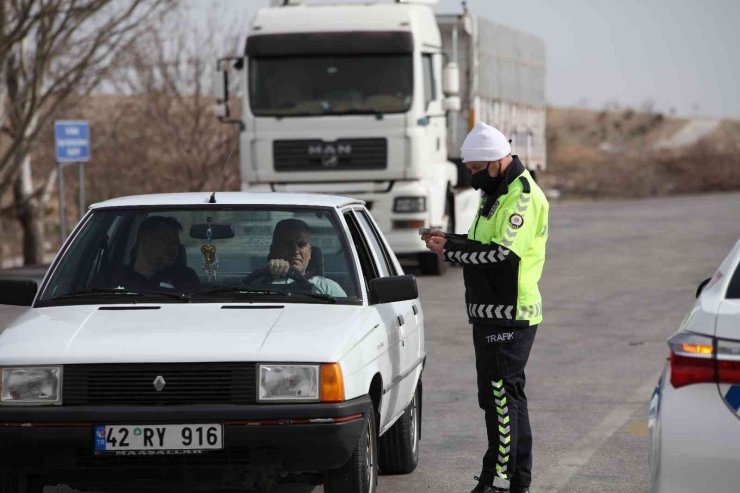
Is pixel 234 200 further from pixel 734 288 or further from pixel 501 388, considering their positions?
pixel 734 288

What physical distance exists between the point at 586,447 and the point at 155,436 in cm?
362

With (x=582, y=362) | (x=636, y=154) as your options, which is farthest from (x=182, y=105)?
(x=636, y=154)

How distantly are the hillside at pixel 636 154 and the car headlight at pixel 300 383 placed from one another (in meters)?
51.1

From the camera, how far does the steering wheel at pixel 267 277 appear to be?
7.54 meters

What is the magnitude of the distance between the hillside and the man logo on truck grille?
1459 inches

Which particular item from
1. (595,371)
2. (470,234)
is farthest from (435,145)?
(470,234)

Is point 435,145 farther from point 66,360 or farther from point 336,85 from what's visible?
point 66,360

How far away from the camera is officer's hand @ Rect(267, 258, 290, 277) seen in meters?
7.59

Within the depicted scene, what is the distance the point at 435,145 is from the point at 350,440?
15.2 m

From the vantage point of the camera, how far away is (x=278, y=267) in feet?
25.0

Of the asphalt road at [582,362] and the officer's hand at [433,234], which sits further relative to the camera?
the asphalt road at [582,362]

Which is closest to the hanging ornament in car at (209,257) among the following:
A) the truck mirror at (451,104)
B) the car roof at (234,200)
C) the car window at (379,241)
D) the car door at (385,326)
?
the car roof at (234,200)

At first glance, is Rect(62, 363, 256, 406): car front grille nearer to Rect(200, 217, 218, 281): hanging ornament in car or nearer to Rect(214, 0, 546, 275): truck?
Rect(200, 217, 218, 281): hanging ornament in car

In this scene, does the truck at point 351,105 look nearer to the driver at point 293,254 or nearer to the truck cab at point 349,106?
the truck cab at point 349,106
